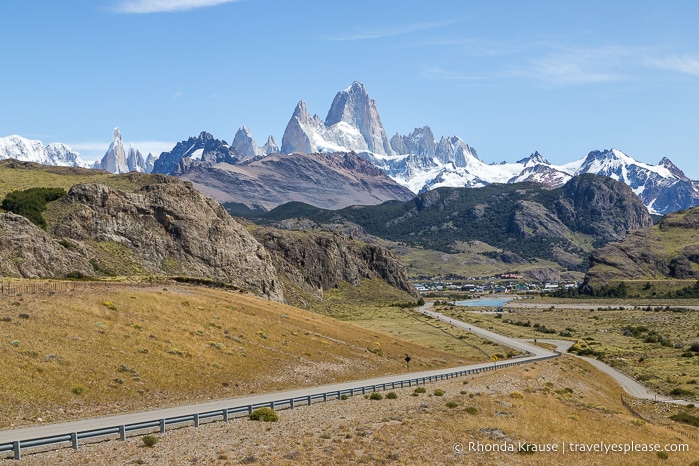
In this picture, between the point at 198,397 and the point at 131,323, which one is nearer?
the point at 198,397

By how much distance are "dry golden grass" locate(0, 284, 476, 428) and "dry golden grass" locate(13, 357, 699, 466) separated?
10390 millimetres

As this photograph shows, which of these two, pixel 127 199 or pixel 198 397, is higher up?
pixel 127 199

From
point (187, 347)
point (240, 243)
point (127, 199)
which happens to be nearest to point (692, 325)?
point (240, 243)

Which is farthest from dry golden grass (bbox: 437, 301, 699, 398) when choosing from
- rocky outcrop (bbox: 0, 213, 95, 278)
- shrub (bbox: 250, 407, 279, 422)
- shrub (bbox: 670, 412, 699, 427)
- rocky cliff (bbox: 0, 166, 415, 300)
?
rocky outcrop (bbox: 0, 213, 95, 278)

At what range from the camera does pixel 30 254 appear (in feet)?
277

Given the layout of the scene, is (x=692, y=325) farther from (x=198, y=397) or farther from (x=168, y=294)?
(x=198, y=397)

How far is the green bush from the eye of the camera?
10450cm

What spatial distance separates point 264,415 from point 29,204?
287ft

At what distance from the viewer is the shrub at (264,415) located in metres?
36.1

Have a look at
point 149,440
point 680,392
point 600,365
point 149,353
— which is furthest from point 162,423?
point 600,365

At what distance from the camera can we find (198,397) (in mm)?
46594

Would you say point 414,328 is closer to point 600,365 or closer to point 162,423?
point 600,365

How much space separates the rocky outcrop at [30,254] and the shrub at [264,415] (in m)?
54.3

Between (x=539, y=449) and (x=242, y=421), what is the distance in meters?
16.2
